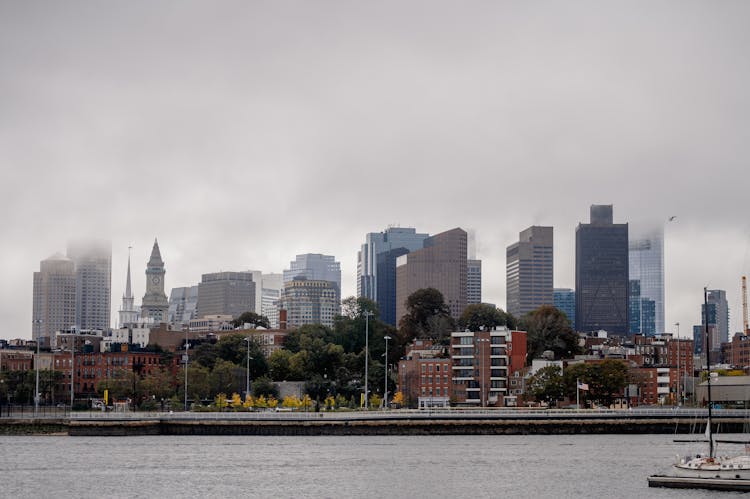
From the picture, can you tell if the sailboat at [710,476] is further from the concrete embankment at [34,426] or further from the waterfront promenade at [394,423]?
the concrete embankment at [34,426]

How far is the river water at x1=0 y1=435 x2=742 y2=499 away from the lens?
90625mm

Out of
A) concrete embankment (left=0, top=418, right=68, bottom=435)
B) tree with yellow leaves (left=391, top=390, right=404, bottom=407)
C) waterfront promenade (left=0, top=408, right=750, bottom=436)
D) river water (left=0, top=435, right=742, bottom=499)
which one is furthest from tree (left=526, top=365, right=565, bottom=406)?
concrete embankment (left=0, top=418, right=68, bottom=435)

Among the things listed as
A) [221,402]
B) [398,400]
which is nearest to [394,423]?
[221,402]

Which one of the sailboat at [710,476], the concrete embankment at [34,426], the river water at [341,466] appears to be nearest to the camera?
the sailboat at [710,476]

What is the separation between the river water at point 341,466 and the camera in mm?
90625

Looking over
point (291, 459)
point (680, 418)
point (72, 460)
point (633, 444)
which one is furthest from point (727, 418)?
point (72, 460)

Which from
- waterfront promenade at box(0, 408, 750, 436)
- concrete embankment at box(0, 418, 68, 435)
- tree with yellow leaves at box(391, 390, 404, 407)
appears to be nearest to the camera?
waterfront promenade at box(0, 408, 750, 436)

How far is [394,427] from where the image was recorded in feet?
497

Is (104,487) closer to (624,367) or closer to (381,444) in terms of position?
(381,444)

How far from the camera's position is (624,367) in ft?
603

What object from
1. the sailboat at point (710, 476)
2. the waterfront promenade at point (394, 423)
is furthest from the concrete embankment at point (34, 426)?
the sailboat at point (710, 476)

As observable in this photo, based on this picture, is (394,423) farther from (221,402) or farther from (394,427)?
(221,402)

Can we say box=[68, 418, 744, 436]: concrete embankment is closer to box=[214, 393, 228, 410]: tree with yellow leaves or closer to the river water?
the river water

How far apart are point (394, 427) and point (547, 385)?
3270 centimetres
